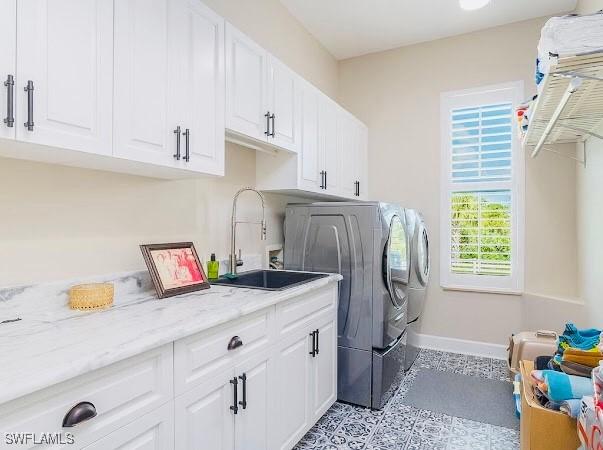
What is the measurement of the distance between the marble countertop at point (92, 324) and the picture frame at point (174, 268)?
0.19ft

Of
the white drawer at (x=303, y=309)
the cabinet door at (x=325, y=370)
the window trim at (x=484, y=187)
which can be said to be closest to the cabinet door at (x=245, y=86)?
the white drawer at (x=303, y=309)

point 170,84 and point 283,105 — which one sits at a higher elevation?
point 283,105

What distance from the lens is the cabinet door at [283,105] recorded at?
7.38 feet

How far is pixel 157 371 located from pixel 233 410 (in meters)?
0.46

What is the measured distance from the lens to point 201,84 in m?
1.71

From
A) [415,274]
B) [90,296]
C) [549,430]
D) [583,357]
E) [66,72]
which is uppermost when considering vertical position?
[66,72]

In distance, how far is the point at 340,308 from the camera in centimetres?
258

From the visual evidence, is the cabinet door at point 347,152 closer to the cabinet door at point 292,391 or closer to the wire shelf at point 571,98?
the wire shelf at point 571,98

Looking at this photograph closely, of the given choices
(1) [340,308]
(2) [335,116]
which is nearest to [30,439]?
(1) [340,308]

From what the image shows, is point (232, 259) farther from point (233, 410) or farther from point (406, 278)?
point (406, 278)

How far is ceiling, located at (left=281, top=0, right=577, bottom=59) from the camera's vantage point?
3.04m

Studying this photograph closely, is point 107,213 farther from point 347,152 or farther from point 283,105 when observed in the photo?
point 347,152

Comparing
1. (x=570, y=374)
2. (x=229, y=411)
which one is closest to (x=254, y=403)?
(x=229, y=411)

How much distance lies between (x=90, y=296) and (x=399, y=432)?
1.84 meters
